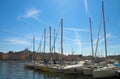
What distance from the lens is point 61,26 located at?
142ft

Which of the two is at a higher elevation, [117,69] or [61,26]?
[61,26]

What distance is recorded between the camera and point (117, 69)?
93.1 ft

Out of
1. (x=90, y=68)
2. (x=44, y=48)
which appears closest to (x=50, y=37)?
(x=44, y=48)

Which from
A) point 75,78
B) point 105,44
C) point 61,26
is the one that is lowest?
point 75,78

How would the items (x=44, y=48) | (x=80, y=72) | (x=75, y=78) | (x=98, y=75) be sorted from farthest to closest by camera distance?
(x=44, y=48)
(x=80, y=72)
(x=75, y=78)
(x=98, y=75)

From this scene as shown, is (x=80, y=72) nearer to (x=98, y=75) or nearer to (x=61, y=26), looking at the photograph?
(x=98, y=75)

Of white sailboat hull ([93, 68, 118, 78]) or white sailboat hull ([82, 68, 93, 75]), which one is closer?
white sailboat hull ([93, 68, 118, 78])

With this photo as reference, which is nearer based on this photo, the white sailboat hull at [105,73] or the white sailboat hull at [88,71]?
the white sailboat hull at [105,73]

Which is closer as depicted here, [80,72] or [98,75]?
[98,75]

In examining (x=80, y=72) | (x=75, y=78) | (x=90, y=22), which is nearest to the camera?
(x=75, y=78)

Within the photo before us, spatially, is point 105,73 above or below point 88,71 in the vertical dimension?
above

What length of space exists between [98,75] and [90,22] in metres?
16.8

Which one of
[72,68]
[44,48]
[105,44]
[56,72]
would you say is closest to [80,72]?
[72,68]

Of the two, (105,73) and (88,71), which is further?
(88,71)
